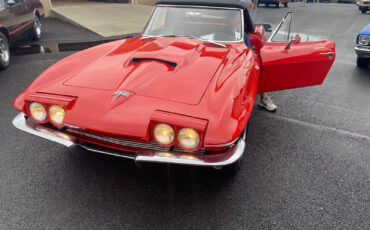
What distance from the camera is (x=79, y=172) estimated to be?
2.53 meters

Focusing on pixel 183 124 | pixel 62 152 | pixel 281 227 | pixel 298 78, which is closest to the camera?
pixel 183 124

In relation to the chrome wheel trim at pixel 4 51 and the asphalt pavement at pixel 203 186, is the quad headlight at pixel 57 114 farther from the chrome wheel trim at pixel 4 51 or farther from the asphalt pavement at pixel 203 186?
the chrome wheel trim at pixel 4 51

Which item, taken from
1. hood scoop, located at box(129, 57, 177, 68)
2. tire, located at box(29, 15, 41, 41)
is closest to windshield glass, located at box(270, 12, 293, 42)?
hood scoop, located at box(129, 57, 177, 68)

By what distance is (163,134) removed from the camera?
1.83 meters

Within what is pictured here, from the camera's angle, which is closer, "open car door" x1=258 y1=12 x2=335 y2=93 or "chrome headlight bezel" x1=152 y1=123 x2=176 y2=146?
"chrome headlight bezel" x1=152 y1=123 x2=176 y2=146

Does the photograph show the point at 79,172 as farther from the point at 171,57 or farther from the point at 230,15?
the point at 230,15

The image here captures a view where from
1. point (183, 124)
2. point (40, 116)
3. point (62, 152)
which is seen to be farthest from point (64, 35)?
point (183, 124)

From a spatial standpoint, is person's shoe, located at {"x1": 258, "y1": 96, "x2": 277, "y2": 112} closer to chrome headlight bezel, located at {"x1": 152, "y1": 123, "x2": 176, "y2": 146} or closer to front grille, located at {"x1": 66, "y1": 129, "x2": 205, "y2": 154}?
front grille, located at {"x1": 66, "y1": 129, "x2": 205, "y2": 154}

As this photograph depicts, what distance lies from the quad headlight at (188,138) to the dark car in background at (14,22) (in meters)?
4.65

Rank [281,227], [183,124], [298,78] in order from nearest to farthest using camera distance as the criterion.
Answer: [183,124] < [281,227] < [298,78]

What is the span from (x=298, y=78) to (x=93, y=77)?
86.0 inches

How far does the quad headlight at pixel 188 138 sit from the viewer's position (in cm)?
179

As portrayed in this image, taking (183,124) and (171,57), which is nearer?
(183,124)

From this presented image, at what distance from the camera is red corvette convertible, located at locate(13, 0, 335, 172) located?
1841 millimetres
